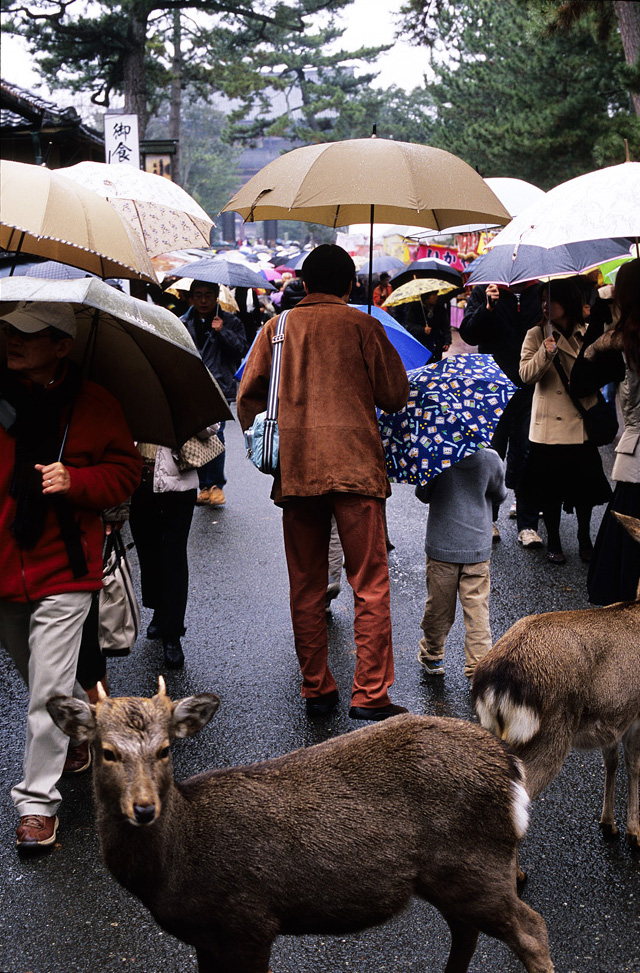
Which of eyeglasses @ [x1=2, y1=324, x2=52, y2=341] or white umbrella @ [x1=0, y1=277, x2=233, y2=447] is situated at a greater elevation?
eyeglasses @ [x1=2, y1=324, x2=52, y2=341]

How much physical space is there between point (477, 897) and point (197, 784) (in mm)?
863

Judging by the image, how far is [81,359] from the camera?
402cm

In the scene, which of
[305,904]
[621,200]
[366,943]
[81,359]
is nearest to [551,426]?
[621,200]

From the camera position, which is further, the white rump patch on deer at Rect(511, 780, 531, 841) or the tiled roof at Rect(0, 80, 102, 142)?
the tiled roof at Rect(0, 80, 102, 142)

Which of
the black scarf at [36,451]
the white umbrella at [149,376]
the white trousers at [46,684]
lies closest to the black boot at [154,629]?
the white umbrella at [149,376]

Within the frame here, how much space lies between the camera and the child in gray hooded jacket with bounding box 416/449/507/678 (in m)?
4.87

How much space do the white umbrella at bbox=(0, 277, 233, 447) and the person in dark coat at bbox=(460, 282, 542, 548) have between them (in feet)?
12.9

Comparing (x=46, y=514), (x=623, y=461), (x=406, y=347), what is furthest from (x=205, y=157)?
(x=46, y=514)

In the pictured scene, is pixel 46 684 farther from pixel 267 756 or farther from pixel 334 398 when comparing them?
pixel 334 398

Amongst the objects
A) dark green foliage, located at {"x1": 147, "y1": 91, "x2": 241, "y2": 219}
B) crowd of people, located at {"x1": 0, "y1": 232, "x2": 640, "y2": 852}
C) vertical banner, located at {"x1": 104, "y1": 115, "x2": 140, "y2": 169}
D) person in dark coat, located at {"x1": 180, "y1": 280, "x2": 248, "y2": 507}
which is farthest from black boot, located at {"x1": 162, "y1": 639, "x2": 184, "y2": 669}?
dark green foliage, located at {"x1": 147, "y1": 91, "x2": 241, "y2": 219}

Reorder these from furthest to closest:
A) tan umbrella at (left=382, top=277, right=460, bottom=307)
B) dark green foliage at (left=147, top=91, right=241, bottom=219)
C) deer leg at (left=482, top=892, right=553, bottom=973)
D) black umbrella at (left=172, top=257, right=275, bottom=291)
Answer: dark green foliage at (left=147, top=91, right=241, bottom=219), tan umbrella at (left=382, top=277, right=460, bottom=307), black umbrella at (left=172, top=257, right=275, bottom=291), deer leg at (left=482, top=892, right=553, bottom=973)

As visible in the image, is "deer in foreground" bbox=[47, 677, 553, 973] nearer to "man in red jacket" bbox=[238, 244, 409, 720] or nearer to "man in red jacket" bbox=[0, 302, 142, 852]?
"man in red jacket" bbox=[0, 302, 142, 852]

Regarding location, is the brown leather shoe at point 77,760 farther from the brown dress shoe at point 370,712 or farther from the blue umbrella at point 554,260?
the blue umbrella at point 554,260

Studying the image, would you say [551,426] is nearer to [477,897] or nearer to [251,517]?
[251,517]
